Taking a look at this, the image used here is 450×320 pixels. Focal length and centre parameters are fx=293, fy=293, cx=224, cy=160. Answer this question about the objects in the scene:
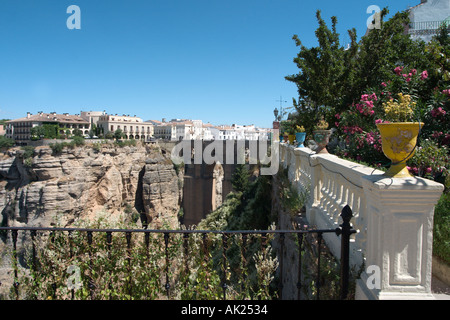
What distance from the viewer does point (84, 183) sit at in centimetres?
3278

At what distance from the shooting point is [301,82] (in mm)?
9344

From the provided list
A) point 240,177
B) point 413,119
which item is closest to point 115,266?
point 413,119

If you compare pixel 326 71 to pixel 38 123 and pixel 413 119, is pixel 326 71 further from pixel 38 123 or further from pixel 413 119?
pixel 38 123

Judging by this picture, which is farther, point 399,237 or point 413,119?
point 413,119

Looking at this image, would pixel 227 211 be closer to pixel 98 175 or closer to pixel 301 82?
pixel 301 82

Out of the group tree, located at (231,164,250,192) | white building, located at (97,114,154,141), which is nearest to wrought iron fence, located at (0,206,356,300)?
tree, located at (231,164,250,192)

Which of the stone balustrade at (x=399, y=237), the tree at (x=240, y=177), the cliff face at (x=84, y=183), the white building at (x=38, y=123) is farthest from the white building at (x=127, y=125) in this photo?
the stone balustrade at (x=399, y=237)

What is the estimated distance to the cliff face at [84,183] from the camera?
30859 millimetres

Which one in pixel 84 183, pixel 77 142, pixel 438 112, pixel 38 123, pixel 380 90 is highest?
pixel 38 123

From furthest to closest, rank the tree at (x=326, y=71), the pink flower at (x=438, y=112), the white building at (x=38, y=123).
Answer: the white building at (x=38, y=123) → the tree at (x=326, y=71) → the pink flower at (x=438, y=112)

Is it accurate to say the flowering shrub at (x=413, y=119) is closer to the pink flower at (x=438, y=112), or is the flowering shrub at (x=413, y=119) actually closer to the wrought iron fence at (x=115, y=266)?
the pink flower at (x=438, y=112)

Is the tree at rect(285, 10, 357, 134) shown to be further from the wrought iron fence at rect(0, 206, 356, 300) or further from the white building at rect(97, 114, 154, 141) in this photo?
the white building at rect(97, 114, 154, 141)

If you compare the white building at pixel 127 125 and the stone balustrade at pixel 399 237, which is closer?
the stone balustrade at pixel 399 237
